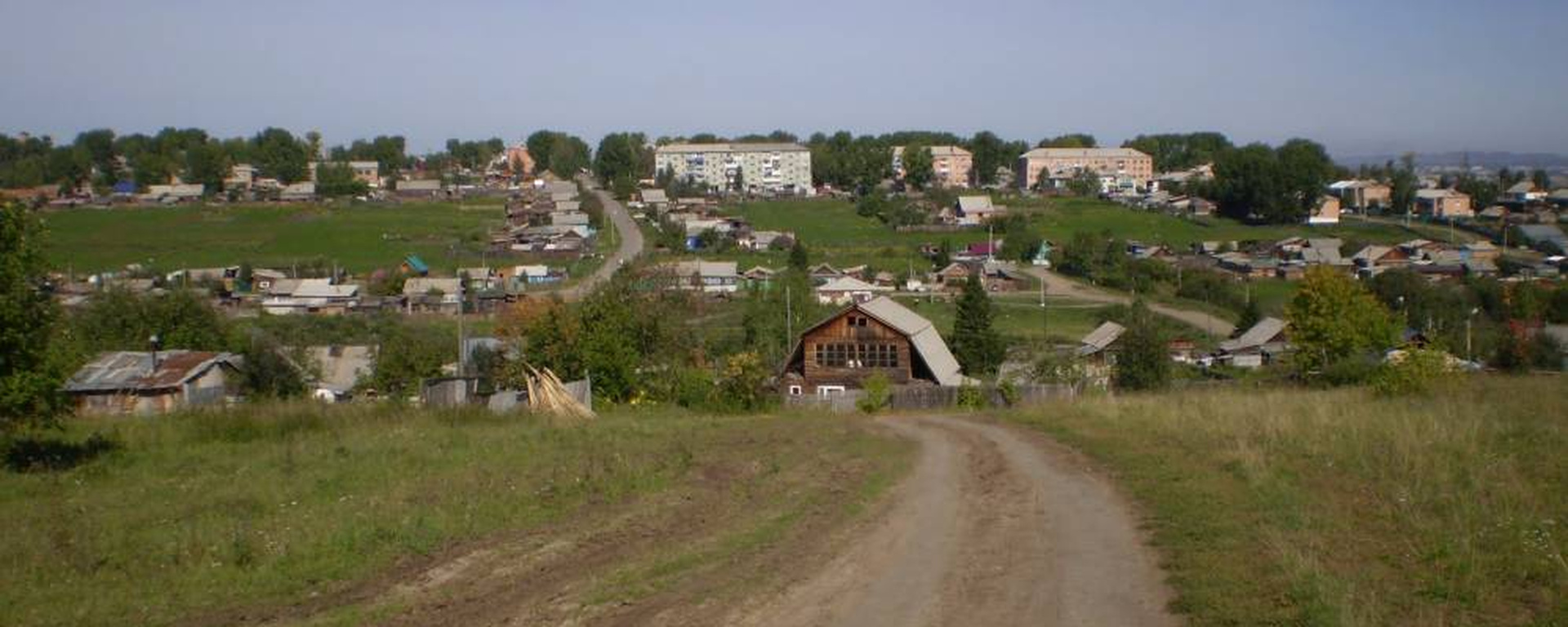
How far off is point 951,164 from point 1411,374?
131 metres

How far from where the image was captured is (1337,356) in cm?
3591

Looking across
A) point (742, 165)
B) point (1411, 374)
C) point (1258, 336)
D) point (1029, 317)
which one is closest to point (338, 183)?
point (742, 165)

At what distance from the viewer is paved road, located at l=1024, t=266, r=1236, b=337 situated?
55.0 m

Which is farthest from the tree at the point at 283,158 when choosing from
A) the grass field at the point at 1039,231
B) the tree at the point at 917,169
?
the tree at the point at 917,169

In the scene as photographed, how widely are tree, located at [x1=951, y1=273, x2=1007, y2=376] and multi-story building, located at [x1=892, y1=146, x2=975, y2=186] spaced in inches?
3974

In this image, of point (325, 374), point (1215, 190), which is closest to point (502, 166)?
point (1215, 190)

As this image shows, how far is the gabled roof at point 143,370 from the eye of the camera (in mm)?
31156

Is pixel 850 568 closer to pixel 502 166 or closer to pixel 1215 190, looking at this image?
pixel 1215 190

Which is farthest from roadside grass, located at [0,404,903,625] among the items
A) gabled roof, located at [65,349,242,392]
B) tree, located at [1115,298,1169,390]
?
tree, located at [1115,298,1169,390]

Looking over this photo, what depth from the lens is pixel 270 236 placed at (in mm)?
83125

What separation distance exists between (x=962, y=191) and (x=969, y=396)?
93.3 meters

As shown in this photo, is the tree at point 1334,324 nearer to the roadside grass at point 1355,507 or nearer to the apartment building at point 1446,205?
the roadside grass at point 1355,507

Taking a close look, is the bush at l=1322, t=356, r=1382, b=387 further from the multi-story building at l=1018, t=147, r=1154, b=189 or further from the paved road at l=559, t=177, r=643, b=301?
the multi-story building at l=1018, t=147, r=1154, b=189

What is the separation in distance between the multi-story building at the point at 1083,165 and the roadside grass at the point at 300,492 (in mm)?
121803
